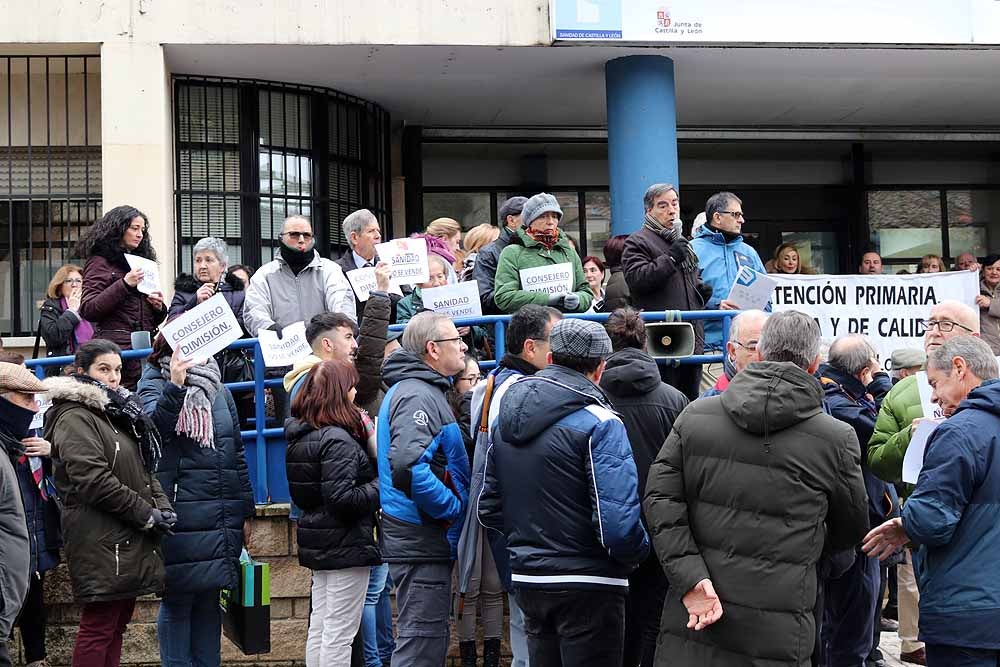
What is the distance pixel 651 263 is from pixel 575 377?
283cm

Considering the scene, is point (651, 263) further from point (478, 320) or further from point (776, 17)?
Result: point (776, 17)

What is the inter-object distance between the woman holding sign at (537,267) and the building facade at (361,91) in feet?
13.0

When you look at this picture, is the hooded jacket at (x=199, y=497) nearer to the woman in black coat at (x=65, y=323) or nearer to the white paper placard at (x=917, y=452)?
the woman in black coat at (x=65, y=323)

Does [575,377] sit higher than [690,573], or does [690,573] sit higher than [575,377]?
[575,377]

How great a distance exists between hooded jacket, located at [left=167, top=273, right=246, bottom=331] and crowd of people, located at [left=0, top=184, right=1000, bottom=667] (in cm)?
2

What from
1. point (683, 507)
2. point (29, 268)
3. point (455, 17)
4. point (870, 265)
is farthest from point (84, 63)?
point (683, 507)

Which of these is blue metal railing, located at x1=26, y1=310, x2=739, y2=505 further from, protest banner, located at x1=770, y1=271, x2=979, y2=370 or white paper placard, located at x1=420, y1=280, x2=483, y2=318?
protest banner, located at x1=770, y1=271, x2=979, y2=370

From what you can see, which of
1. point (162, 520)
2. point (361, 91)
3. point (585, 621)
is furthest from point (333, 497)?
point (361, 91)

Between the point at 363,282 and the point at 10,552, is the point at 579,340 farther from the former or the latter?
the point at 363,282

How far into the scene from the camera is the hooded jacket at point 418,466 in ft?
18.3

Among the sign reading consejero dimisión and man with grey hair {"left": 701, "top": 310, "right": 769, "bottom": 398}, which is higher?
the sign reading consejero dimisión

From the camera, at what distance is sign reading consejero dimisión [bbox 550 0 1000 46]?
1123 cm

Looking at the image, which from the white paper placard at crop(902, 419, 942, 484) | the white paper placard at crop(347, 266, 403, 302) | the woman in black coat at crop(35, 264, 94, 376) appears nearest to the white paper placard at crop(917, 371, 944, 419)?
the white paper placard at crop(902, 419, 942, 484)

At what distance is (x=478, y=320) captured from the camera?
7.59 meters
